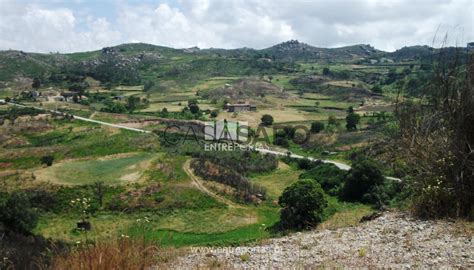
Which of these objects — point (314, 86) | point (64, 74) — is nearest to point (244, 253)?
point (314, 86)

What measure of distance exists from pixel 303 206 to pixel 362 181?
421 inches

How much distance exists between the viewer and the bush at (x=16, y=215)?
26.0 m

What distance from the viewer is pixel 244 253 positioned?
6.83 m

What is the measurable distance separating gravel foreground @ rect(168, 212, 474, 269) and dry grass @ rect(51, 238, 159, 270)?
0.75 metres

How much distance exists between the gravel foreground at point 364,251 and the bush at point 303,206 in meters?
18.8

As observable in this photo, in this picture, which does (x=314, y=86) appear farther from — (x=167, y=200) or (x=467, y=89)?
(x=467, y=89)

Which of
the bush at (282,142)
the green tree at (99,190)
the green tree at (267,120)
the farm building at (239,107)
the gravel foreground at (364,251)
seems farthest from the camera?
the farm building at (239,107)

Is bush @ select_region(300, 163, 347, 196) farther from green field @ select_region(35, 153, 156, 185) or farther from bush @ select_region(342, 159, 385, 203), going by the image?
green field @ select_region(35, 153, 156, 185)

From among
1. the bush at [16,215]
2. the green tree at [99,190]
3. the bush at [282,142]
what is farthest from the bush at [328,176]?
the bush at [16,215]

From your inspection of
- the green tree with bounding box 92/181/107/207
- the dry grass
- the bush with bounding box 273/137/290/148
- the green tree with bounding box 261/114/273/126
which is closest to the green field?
the green tree with bounding box 92/181/107/207

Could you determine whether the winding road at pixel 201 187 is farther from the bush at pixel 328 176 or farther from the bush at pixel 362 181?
the bush at pixel 328 176

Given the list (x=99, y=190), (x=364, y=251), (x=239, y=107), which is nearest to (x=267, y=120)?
(x=239, y=107)

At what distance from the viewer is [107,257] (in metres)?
4.66

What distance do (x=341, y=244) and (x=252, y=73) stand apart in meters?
133
